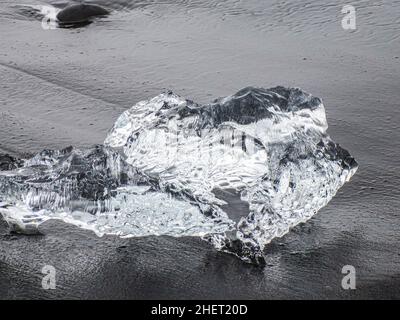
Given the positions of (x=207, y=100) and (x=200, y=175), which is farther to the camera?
(x=207, y=100)

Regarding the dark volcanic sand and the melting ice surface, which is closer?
the dark volcanic sand

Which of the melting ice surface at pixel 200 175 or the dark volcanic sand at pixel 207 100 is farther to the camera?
the melting ice surface at pixel 200 175

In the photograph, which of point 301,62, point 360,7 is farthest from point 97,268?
point 360,7

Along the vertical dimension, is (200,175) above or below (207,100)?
below
